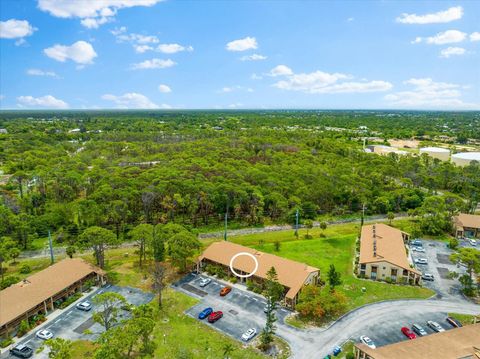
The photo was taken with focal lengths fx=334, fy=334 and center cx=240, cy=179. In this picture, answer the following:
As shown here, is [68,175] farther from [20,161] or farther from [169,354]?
[169,354]

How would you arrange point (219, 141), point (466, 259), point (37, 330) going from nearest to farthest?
point (37, 330) → point (466, 259) → point (219, 141)

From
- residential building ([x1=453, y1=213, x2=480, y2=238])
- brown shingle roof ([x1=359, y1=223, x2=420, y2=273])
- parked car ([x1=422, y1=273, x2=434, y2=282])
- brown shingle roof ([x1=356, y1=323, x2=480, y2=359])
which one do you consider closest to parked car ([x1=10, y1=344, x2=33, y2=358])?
brown shingle roof ([x1=356, y1=323, x2=480, y2=359])

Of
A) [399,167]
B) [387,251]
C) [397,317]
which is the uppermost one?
[399,167]

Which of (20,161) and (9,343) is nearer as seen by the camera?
(9,343)

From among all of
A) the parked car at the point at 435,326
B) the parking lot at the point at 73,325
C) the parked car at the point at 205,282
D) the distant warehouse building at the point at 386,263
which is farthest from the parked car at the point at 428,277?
the parking lot at the point at 73,325

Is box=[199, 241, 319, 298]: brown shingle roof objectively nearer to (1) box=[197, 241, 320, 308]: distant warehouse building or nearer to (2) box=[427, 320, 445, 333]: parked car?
(1) box=[197, 241, 320, 308]: distant warehouse building

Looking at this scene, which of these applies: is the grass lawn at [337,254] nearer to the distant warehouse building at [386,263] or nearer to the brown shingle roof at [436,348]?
the distant warehouse building at [386,263]

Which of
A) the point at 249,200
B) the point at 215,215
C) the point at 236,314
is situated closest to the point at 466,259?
the point at 236,314

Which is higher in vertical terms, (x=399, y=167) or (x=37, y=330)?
(x=399, y=167)
